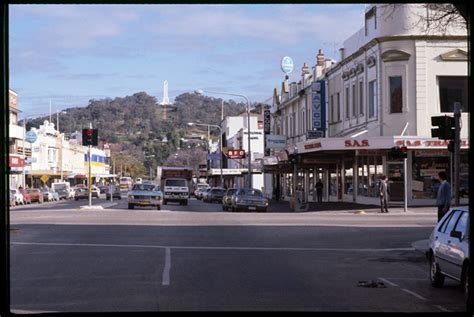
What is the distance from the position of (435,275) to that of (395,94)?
31.6 meters

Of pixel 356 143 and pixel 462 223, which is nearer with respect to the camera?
pixel 462 223

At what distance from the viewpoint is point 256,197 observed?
4831 centimetres

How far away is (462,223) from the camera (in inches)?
529

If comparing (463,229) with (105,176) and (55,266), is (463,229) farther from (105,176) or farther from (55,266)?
(105,176)

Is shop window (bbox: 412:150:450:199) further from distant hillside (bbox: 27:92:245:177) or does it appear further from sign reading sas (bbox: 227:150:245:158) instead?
distant hillside (bbox: 27:92:245:177)

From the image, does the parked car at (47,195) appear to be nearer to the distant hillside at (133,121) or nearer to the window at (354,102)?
the window at (354,102)


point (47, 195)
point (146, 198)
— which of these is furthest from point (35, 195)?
point (146, 198)

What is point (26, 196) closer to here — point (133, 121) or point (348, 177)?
point (348, 177)

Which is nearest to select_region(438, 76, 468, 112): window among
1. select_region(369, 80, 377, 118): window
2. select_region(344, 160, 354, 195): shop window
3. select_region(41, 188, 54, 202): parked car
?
select_region(369, 80, 377, 118): window

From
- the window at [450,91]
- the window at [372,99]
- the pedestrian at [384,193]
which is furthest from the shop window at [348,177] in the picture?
the pedestrian at [384,193]

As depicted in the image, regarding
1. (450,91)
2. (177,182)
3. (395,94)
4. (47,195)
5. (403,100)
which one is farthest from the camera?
(47,195)

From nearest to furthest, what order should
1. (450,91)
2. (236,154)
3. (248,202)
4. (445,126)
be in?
(445,126)
(450,91)
(248,202)
(236,154)

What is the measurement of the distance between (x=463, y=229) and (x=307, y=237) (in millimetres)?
13708

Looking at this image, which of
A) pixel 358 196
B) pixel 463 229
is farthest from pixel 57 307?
pixel 358 196
